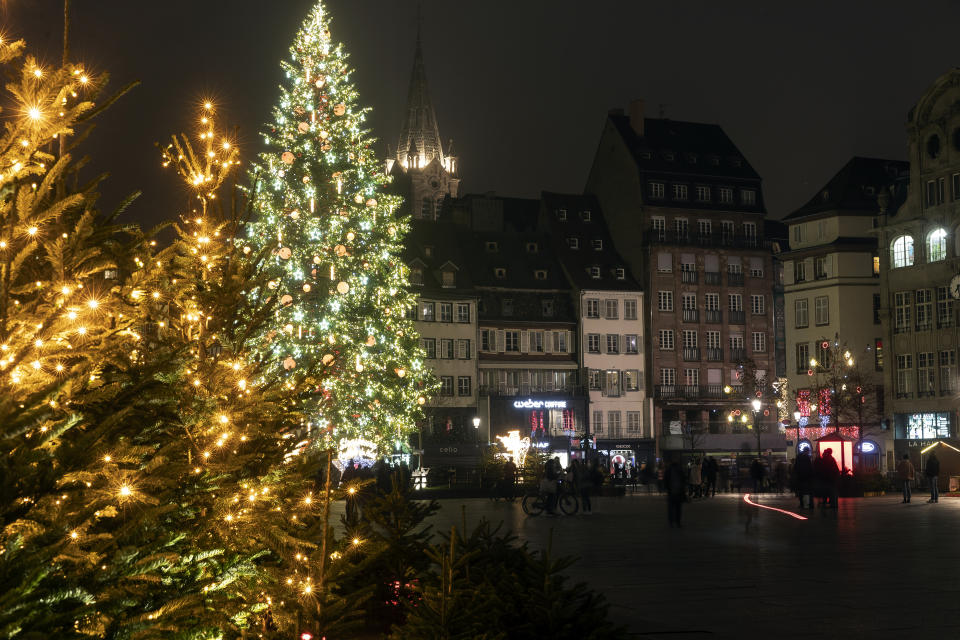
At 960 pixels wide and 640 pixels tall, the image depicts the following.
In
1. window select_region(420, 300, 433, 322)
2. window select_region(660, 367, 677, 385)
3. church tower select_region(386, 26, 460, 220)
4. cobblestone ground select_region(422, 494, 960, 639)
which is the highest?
church tower select_region(386, 26, 460, 220)

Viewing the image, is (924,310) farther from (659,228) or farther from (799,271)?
(659,228)

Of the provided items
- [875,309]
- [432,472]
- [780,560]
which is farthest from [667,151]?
[780,560]

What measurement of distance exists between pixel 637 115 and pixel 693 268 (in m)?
12.3

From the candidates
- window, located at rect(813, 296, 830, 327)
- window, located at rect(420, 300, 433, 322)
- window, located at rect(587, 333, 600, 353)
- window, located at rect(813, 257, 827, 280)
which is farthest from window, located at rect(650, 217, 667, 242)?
window, located at rect(420, 300, 433, 322)

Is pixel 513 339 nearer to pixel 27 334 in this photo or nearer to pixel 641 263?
pixel 641 263

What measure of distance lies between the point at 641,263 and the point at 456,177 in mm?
87239

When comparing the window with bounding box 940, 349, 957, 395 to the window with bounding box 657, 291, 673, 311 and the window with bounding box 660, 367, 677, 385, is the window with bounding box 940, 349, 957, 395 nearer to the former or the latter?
the window with bounding box 660, 367, 677, 385

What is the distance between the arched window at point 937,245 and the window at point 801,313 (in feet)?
49.5

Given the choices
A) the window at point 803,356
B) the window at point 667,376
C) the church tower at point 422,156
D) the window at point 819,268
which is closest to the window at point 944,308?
the window at point 819,268

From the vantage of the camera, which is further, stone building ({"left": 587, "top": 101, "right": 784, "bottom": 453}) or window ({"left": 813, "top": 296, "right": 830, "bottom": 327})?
stone building ({"left": 587, "top": 101, "right": 784, "bottom": 453})

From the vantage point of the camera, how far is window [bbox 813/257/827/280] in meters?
81.1

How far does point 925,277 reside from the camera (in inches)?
2677

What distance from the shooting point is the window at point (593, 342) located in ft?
272

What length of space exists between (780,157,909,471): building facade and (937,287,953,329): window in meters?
9.08
